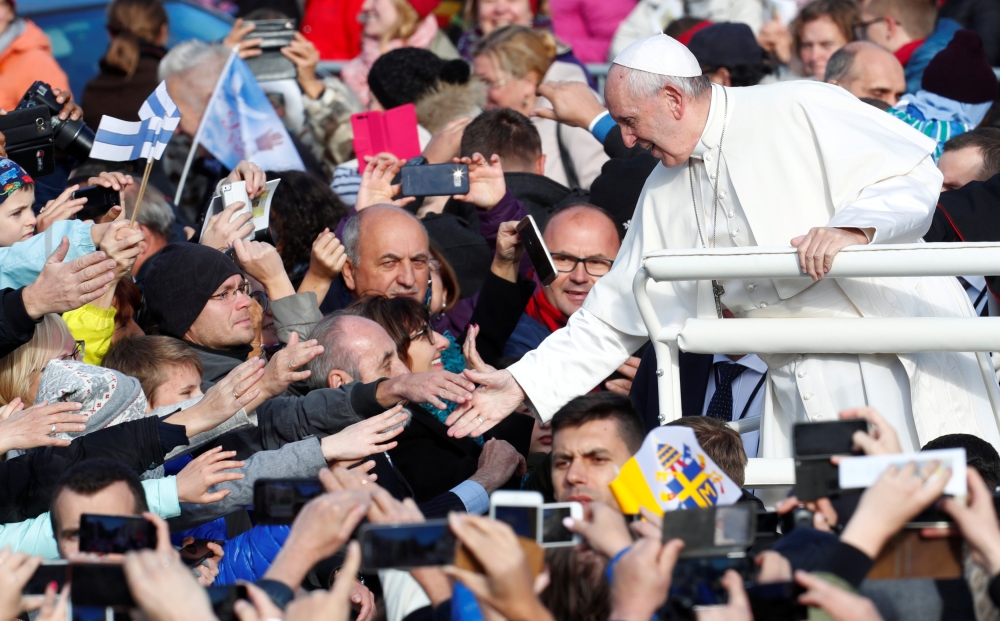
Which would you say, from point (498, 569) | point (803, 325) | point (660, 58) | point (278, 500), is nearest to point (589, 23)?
point (660, 58)

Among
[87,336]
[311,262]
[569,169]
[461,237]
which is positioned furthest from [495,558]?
[569,169]

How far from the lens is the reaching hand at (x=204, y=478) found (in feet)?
13.7

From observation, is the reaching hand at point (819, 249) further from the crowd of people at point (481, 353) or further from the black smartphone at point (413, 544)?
the black smartphone at point (413, 544)

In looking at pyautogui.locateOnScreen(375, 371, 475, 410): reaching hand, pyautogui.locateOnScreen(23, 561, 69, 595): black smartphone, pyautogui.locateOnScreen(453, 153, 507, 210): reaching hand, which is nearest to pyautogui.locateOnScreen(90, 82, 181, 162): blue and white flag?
pyautogui.locateOnScreen(453, 153, 507, 210): reaching hand

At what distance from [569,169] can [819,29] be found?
1.68 m

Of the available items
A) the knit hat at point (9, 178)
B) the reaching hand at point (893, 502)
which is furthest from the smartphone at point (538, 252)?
the reaching hand at point (893, 502)

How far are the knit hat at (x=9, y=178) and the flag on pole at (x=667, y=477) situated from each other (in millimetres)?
3112

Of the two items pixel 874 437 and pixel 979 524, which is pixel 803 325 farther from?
pixel 979 524

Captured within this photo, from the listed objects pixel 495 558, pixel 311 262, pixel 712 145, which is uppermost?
pixel 712 145

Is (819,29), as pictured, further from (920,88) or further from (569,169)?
(569,169)

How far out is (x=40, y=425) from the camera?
4.11 metres

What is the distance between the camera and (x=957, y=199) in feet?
17.6

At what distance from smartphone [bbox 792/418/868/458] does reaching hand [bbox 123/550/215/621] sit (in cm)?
131

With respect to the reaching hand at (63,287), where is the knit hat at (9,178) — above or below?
above
